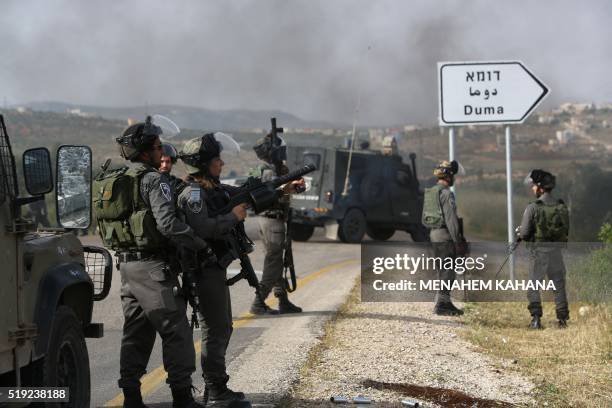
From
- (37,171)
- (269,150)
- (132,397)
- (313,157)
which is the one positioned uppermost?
(313,157)

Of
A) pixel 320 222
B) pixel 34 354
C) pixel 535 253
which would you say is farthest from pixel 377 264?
pixel 320 222

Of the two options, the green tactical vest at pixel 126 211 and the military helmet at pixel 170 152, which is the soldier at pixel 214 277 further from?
the military helmet at pixel 170 152

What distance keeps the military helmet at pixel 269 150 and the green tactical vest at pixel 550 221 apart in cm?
277

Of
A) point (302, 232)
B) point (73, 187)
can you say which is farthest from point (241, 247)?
point (302, 232)

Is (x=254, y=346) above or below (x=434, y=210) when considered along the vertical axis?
below

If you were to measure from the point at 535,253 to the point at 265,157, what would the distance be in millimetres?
3050

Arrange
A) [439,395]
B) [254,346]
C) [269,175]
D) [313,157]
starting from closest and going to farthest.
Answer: [439,395], [254,346], [269,175], [313,157]

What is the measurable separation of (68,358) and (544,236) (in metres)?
6.54

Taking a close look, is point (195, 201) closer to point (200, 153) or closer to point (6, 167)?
point (200, 153)

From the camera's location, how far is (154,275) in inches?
234

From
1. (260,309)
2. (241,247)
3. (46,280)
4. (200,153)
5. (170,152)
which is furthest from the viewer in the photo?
(260,309)

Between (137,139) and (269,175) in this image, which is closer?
(137,139)

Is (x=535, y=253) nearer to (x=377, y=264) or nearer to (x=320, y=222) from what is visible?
→ (x=377, y=264)

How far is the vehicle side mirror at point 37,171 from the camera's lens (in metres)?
4.88
